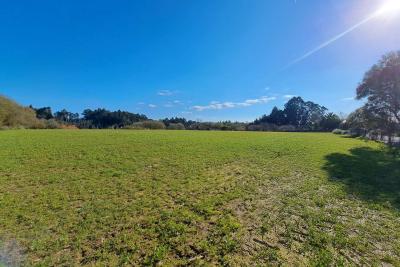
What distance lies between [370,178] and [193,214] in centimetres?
900

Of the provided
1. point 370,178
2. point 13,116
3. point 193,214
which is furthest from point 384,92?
point 13,116

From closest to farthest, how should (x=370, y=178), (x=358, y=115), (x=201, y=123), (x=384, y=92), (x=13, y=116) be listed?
(x=370, y=178), (x=384, y=92), (x=358, y=115), (x=13, y=116), (x=201, y=123)

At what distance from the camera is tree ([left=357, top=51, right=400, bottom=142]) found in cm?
2145

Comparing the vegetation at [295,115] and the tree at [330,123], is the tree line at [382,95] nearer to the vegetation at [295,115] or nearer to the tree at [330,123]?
the tree at [330,123]

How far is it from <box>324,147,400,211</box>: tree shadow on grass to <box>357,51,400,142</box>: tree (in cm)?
966

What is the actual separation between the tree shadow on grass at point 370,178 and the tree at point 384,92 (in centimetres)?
966

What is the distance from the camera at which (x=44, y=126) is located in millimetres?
48344

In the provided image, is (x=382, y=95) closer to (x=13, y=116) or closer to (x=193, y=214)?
(x=193, y=214)

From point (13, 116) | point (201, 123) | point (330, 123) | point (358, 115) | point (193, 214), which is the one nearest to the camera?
point (193, 214)

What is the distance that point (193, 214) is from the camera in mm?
6500

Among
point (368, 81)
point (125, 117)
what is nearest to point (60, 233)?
point (368, 81)

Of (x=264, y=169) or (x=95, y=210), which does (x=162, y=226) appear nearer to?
(x=95, y=210)

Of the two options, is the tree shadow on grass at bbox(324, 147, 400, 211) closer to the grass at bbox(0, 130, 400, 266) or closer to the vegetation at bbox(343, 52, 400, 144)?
the grass at bbox(0, 130, 400, 266)

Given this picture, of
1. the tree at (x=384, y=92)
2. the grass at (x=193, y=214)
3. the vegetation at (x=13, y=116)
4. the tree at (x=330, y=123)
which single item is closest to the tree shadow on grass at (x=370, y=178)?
the grass at (x=193, y=214)
